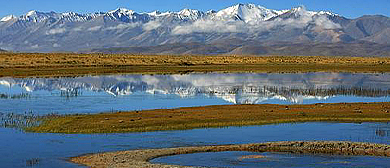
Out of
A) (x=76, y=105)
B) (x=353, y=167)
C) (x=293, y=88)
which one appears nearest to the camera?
(x=353, y=167)

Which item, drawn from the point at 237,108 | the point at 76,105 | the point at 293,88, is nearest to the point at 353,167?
the point at 237,108

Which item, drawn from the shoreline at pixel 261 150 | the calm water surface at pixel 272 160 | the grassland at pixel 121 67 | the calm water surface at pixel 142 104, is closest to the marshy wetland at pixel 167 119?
the calm water surface at pixel 142 104

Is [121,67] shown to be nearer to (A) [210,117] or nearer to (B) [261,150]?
(A) [210,117]

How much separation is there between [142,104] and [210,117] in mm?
13520

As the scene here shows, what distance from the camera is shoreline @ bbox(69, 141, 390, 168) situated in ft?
95.7

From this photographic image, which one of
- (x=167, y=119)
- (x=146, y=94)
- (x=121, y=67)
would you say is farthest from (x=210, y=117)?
(x=121, y=67)

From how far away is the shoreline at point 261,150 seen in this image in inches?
1148

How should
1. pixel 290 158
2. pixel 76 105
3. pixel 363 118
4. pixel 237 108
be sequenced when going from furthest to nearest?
1. pixel 76 105
2. pixel 237 108
3. pixel 363 118
4. pixel 290 158

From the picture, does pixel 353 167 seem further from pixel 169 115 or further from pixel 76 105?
pixel 76 105

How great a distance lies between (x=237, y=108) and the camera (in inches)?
1970

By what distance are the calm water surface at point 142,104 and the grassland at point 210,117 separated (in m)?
1.74

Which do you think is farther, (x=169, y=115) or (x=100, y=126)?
→ (x=169, y=115)

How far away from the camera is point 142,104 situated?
56438mm

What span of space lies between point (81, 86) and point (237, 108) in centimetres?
3247
